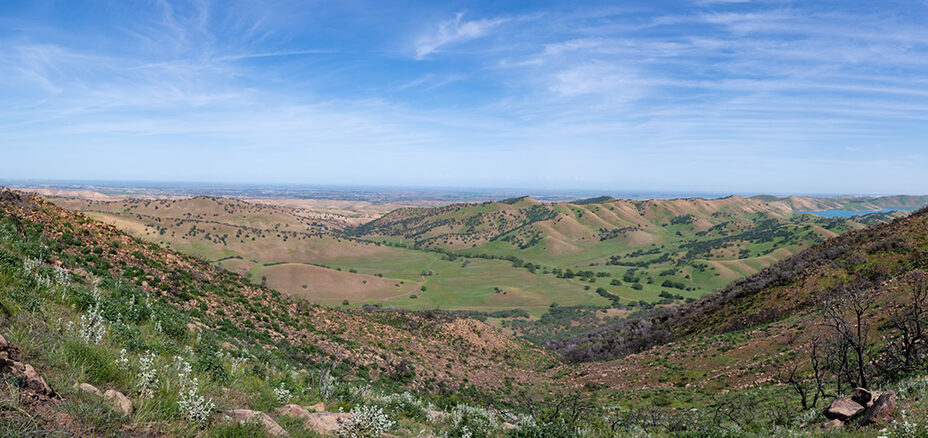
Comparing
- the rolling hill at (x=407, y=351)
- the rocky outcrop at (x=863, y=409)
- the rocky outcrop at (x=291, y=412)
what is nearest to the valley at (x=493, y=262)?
the rolling hill at (x=407, y=351)

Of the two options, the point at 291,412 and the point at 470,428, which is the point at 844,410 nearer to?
the point at 470,428

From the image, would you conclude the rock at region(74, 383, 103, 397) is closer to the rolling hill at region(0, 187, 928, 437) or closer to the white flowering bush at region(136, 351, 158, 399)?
the rolling hill at region(0, 187, 928, 437)

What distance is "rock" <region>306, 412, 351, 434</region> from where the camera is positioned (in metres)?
5.47

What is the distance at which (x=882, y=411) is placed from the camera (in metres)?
7.13

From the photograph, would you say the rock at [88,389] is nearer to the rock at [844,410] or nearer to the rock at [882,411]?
the rock at [882,411]

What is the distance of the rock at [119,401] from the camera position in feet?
12.9

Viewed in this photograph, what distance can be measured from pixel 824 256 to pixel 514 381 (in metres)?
28.4

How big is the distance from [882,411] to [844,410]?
1109mm

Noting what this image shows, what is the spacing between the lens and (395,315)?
1383 inches

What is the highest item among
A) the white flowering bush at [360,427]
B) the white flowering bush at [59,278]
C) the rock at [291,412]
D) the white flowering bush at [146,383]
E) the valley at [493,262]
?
the white flowering bush at [59,278]

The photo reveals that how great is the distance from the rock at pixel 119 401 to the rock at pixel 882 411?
11829 millimetres

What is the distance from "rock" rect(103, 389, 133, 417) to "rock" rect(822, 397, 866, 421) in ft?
41.1

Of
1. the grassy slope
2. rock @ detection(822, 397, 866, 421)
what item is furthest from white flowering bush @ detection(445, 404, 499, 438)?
the grassy slope

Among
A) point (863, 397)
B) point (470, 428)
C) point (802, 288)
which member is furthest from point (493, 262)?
point (470, 428)
